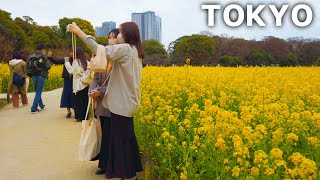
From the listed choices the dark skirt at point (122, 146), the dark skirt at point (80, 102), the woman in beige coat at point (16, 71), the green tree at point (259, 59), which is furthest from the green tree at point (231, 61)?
the dark skirt at point (122, 146)

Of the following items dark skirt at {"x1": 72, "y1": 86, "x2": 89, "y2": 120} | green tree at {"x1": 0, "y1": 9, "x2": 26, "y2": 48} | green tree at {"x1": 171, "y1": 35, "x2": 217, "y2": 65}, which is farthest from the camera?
green tree at {"x1": 171, "y1": 35, "x2": 217, "y2": 65}

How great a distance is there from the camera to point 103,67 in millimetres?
3662

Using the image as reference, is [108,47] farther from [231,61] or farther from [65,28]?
[65,28]

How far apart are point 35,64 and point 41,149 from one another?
3841 millimetres

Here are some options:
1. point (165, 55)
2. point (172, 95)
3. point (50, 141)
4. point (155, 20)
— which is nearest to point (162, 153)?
point (172, 95)

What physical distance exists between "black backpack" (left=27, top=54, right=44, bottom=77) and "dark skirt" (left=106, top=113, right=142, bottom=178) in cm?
582

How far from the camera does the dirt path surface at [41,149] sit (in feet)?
16.1

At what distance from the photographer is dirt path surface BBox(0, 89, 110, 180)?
193 inches

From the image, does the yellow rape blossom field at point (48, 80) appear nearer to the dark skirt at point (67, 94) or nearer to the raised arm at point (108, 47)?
the dark skirt at point (67, 94)

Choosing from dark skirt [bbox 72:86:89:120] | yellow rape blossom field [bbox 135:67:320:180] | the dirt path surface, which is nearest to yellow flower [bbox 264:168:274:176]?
yellow rape blossom field [bbox 135:67:320:180]

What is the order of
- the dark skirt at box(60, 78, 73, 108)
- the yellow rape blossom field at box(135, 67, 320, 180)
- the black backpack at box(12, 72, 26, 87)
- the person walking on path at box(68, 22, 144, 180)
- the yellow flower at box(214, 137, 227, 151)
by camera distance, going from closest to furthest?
1. the yellow rape blossom field at box(135, 67, 320, 180)
2. the yellow flower at box(214, 137, 227, 151)
3. the person walking on path at box(68, 22, 144, 180)
4. the dark skirt at box(60, 78, 73, 108)
5. the black backpack at box(12, 72, 26, 87)

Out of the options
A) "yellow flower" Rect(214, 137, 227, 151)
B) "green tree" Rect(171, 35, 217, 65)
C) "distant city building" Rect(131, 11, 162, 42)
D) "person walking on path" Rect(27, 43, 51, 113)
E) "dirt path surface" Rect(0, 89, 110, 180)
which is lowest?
"dirt path surface" Rect(0, 89, 110, 180)

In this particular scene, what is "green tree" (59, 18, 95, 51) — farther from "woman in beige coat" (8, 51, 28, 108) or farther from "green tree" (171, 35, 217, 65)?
"woman in beige coat" (8, 51, 28, 108)

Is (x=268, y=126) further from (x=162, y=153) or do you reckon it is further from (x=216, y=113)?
(x=162, y=153)
